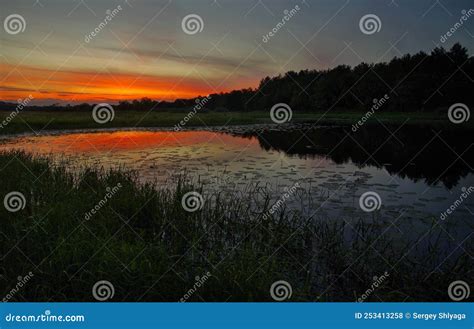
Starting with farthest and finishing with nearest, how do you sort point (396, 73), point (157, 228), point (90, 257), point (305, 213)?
point (396, 73) < point (305, 213) < point (157, 228) < point (90, 257)

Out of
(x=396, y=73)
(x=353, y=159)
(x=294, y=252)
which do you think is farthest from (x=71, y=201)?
(x=396, y=73)

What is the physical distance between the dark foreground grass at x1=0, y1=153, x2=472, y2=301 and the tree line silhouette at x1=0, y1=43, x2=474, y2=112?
35.3 meters

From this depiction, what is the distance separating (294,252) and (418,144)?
21447mm

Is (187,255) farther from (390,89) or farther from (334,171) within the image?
(390,89)

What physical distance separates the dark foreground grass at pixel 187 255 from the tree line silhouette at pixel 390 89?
35284mm

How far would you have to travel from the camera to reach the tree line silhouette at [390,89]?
170 feet

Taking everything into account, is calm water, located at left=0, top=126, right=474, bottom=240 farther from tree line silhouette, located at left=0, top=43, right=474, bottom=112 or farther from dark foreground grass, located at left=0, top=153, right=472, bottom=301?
tree line silhouette, located at left=0, top=43, right=474, bottom=112

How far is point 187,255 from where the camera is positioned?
6.21 m

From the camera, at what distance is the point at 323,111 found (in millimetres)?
71312

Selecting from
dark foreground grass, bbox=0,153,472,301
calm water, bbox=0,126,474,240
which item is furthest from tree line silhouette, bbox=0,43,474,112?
dark foreground grass, bbox=0,153,472,301

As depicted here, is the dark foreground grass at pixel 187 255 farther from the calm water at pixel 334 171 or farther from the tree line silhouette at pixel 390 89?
the tree line silhouette at pixel 390 89

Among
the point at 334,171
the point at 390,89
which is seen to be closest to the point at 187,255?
the point at 334,171

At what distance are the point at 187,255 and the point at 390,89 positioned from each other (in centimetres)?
5640

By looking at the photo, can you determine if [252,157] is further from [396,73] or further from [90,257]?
[396,73]
